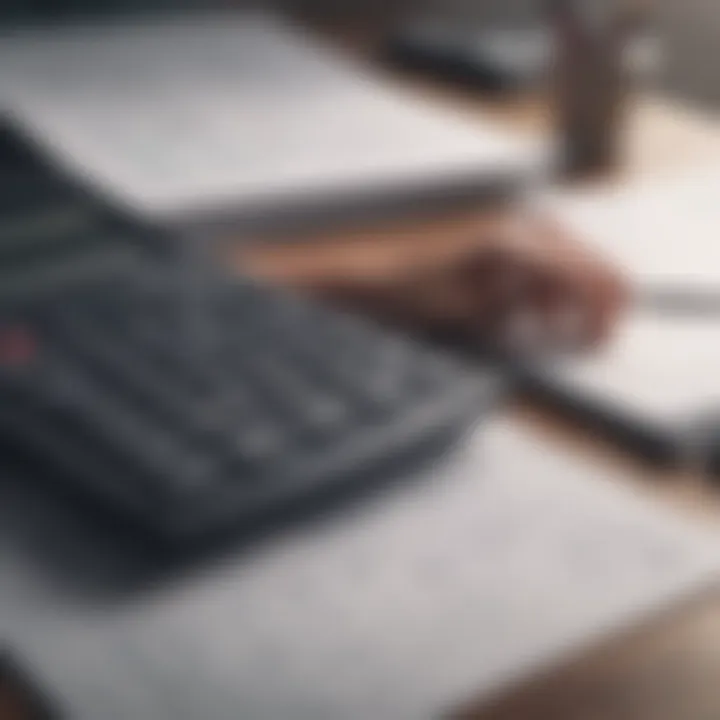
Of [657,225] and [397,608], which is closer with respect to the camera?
[397,608]

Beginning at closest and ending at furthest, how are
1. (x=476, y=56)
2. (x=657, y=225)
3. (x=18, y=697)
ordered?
(x=18, y=697) < (x=657, y=225) < (x=476, y=56)

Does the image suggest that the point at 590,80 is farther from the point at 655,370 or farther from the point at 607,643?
the point at 607,643

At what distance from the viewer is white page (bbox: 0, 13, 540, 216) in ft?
2.11

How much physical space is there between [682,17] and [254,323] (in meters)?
0.72

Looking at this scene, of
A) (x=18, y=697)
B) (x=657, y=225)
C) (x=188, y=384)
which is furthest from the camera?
(x=657, y=225)

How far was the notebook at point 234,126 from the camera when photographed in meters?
0.64

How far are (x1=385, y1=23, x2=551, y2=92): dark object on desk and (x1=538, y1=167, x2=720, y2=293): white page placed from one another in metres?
0.19

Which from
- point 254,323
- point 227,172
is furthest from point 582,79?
point 254,323

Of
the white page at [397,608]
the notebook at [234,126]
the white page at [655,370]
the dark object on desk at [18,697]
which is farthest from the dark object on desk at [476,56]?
the dark object on desk at [18,697]

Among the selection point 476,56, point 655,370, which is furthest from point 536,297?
point 476,56

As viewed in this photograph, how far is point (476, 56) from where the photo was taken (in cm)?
92

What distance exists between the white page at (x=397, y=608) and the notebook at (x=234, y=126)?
0.81ft

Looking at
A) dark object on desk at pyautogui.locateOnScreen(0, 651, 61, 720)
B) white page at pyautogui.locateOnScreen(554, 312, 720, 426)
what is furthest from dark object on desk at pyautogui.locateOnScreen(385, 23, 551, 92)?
dark object on desk at pyautogui.locateOnScreen(0, 651, 61, 720)

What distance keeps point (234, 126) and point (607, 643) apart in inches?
17.0
